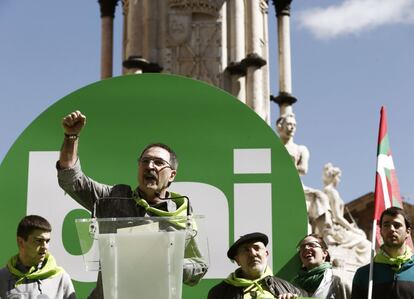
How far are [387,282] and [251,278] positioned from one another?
2.88 feet

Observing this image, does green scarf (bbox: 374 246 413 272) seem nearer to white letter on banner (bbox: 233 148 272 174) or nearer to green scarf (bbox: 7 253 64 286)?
white letter on banner (bbox: 233 148 272 174)

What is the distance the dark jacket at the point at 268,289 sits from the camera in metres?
4.17

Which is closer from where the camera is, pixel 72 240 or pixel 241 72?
pixel 72 240

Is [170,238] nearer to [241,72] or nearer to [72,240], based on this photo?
[72,240]

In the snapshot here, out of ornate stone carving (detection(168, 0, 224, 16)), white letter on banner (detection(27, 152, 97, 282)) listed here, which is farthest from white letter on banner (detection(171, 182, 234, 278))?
ornate stone carving (detection(168, 0, 224, 16))

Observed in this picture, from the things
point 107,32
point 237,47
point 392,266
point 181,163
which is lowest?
point 392,266

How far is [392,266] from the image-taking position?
15.6 ft

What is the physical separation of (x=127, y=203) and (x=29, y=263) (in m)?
0.68

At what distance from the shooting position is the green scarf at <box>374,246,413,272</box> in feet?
15.4

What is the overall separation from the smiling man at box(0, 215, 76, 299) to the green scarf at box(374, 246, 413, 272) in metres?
1.59

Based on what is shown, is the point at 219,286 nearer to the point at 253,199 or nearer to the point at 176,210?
the point at 253,199

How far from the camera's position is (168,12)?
18.1 meters

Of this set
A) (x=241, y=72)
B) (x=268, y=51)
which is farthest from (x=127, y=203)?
(x=268, y=51)

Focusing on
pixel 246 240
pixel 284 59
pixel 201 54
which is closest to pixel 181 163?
pixel 246 240
